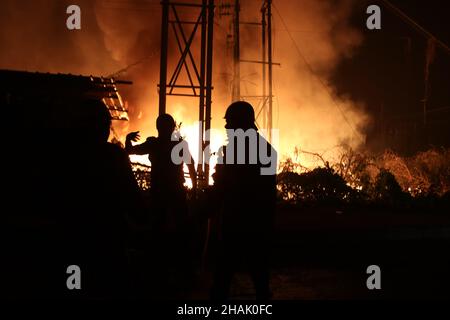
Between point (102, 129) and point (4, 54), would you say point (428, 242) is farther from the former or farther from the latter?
point (4, 54)

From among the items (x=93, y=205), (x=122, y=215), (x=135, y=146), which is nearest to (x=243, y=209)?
(x=122, y=215)

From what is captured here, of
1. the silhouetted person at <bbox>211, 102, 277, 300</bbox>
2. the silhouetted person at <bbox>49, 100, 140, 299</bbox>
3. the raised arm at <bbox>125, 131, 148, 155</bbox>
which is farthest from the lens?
the raised arm at <bbox>125, 131, 148, 155</bbox>

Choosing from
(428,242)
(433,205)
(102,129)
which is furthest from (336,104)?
(102,129)

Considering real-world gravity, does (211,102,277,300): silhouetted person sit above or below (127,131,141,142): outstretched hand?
below

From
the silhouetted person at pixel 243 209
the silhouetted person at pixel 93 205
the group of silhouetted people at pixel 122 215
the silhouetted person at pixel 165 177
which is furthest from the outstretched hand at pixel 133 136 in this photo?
the silhouetted person at pixel 93 205

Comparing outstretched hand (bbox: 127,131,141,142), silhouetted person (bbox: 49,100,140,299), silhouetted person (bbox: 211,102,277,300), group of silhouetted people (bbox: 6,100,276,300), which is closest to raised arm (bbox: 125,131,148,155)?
outstretched hand (bbox: 127,131,141,142)

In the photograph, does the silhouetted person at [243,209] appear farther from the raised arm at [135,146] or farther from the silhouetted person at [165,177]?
the raised arm at [135,146]

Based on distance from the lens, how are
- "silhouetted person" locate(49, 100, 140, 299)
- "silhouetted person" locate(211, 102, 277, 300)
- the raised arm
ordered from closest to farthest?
"silhouetted person" locate(49, 100, 140, 299), "silhouetted person" locate(211, 102, 277, 300), the raised arm

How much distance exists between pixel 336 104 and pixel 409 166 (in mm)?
10112

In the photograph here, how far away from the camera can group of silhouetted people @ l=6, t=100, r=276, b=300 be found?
2.82 meters

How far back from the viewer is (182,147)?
247 inches

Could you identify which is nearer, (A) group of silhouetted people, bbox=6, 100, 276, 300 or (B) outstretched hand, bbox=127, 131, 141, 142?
(A) group of silhouetted people, bbox=6, 100, 276, 300

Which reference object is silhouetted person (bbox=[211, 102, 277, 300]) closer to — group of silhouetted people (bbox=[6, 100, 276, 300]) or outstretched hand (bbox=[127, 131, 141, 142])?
group of silhouetted people (bbox=[6, 100, 276, 300])

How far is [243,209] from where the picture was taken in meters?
3.57
